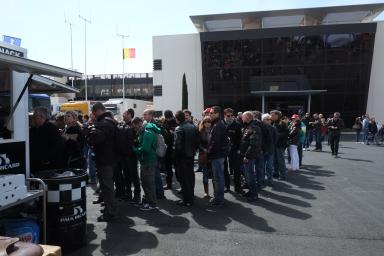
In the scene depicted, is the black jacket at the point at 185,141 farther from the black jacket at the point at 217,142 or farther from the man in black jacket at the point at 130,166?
the man in black jacket at the point at 130,166

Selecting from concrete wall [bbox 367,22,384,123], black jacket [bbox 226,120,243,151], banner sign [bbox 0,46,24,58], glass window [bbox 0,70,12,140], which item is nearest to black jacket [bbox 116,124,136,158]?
glass window [bbox 0,70,12,140]

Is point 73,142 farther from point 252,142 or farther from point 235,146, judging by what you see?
point 235,146

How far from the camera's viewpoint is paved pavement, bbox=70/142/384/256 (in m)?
4.52

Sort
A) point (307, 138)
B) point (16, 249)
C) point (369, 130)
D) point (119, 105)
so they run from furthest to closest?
1. point (119, 105)
2. point (369, 130)
3. point (307, 138)
4. point (16, 249)

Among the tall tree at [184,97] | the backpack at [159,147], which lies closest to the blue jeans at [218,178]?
the backpack at [159,147]

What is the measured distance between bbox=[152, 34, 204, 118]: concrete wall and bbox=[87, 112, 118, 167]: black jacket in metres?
25.5

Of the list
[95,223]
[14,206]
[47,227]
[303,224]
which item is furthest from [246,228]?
[14,206]

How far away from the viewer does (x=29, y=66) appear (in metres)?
3.66

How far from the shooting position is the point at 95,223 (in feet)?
18.2

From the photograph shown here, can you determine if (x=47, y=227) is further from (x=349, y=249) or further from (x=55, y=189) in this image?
(x=349, y=249)

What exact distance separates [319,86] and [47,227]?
27.6 m

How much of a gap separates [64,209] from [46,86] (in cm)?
193

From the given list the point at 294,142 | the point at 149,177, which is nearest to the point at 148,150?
the point at 149,177

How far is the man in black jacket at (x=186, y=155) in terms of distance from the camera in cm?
658
